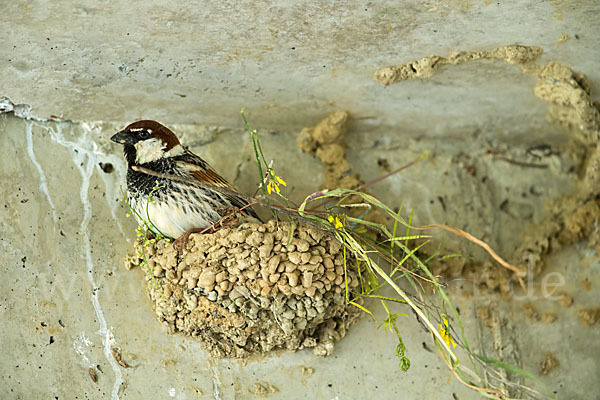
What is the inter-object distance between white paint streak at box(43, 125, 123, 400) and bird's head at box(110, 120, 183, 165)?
0.29 meters

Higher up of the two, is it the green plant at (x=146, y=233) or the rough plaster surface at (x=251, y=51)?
the rough plaster surface at (x=251, y=51)

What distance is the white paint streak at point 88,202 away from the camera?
8.16 ft

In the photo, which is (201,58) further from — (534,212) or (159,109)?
(534,212)

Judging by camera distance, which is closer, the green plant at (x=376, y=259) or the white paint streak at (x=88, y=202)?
the green plant at (x=376, y=259)

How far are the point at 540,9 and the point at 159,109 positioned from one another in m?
1.58

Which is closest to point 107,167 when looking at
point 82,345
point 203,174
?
point 203,174

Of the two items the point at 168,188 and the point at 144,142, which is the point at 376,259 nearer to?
the point at 168,188

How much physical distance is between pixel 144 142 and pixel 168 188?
0.23 meters

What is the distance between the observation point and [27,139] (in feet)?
8.79

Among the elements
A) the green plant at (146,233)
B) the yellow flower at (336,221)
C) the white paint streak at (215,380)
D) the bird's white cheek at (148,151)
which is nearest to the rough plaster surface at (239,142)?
the white paint streak at (215,380)

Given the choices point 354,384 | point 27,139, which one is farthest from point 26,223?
point 354,384

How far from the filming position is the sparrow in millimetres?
2430

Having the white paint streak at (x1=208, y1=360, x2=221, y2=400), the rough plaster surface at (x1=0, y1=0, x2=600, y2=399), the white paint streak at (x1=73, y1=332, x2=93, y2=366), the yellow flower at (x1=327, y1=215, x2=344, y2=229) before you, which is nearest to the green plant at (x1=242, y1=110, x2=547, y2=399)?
the yellow flower at (x1=327, y1=215, x2=344, y2=229)

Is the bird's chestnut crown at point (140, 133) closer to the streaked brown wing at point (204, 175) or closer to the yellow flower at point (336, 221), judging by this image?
the streaked brown wing at point (204, 175)
